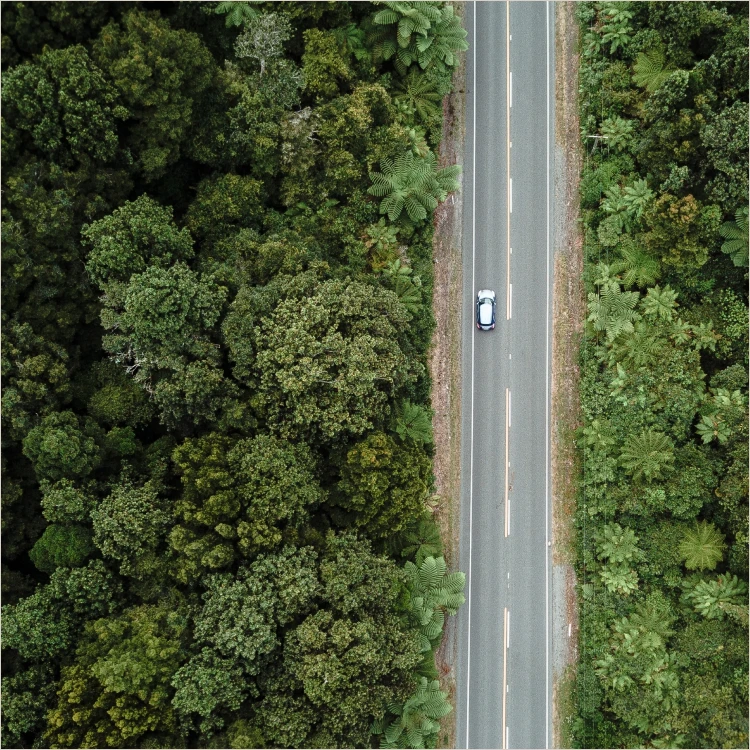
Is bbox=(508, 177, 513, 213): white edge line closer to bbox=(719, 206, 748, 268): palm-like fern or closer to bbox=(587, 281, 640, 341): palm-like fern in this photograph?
bbox=(587, 281, 640, 341): palm-like fern

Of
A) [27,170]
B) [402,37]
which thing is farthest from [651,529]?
[27,170]

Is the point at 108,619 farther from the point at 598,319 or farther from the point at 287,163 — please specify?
the point at 598,319

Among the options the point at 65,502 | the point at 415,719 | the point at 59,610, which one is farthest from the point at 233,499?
the point at 415,719

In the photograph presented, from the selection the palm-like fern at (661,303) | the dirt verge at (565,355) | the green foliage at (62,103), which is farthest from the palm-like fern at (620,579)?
the green foliage at (62,103)

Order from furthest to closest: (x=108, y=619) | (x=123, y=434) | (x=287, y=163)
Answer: (x=287, y=163) < (x=123, y=434) < (x=108, y=619)

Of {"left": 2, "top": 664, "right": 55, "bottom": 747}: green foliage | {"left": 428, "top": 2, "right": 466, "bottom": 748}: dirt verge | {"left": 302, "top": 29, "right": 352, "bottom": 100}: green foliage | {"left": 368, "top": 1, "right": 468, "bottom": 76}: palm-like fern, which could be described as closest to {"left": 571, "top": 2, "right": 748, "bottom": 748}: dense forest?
{"left": 428, "top": 2, "right": 466, "bottom": 748}: dirt verge

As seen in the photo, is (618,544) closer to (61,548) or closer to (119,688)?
(119,688)
